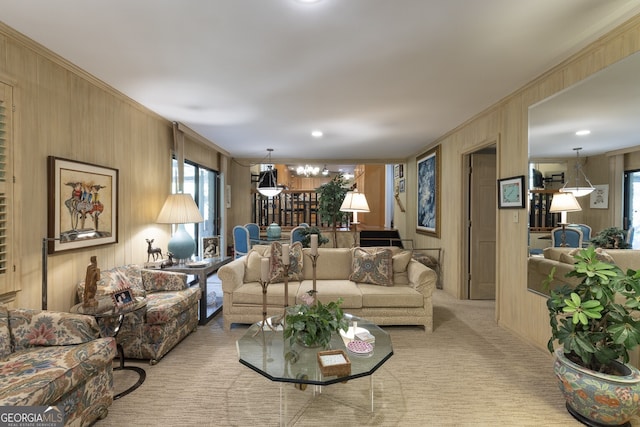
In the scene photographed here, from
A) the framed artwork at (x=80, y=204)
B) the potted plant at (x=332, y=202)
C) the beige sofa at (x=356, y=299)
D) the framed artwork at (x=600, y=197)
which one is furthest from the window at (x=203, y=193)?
the framed artwork at (x=600, y=197)

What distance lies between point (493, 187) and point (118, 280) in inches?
191

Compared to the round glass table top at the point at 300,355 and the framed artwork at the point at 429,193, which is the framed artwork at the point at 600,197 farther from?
the framed artwork at the point at 429,193

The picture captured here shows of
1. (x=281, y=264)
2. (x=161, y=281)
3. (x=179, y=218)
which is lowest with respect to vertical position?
(x=161, y=281)

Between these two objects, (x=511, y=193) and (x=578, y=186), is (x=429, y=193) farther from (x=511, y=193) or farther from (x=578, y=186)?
(x=578, y=186)

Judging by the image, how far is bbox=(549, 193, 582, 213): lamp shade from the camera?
2.60m

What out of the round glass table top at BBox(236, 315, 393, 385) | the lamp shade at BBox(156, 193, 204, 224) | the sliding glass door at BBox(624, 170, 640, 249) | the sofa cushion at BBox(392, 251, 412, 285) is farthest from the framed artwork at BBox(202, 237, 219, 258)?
the sliding glass door at BBox(624, 170, 640, 249)

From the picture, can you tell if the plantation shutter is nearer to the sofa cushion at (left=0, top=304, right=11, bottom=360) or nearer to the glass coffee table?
the sofa cushion at (left=0, top=304, right=11, bottom=360)

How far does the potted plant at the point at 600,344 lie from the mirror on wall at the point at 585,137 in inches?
27.5

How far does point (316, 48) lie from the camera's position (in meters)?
2.32

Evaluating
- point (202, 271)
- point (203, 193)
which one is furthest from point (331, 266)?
point (203, 193)

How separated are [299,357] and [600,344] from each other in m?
1.90

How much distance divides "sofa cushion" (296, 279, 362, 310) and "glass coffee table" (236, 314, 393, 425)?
0.91m

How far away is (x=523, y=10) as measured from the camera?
1890mm

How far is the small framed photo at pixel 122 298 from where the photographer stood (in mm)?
2318
